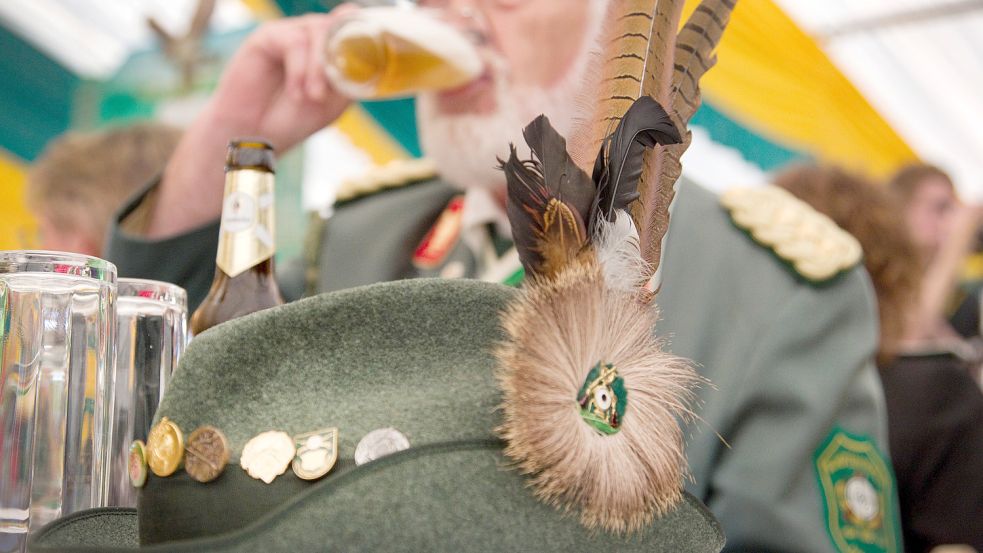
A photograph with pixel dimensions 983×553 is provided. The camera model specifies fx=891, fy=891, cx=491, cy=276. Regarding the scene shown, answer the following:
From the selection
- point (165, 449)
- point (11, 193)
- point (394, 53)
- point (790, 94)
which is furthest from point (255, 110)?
point (11, 193)

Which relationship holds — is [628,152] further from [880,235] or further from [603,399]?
[880,235]

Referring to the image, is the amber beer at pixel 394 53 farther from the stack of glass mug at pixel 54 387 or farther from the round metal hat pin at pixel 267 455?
the round metal hat pin at pixel 267 455

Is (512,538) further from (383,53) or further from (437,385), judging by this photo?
(383,53)

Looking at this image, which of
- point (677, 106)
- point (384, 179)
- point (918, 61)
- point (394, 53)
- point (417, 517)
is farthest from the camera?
point (918, 61)

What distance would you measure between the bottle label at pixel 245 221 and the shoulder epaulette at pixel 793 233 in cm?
67

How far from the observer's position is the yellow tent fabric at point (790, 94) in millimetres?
2090

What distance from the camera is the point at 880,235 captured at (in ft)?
5.77

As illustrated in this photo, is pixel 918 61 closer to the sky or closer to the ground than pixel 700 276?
closer to the sky

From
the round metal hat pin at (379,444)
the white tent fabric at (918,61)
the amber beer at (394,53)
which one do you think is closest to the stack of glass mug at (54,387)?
the round metal hat pin at (379,444)

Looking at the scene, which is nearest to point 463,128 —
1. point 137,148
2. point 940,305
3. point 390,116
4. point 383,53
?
point 383,53

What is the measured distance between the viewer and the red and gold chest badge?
137 cm

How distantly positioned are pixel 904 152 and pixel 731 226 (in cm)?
278

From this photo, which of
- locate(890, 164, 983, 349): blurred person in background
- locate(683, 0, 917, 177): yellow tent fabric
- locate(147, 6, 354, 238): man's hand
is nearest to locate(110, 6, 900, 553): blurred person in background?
locate(147, 6, 354, 238): man's hand

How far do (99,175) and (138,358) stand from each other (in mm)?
1189
